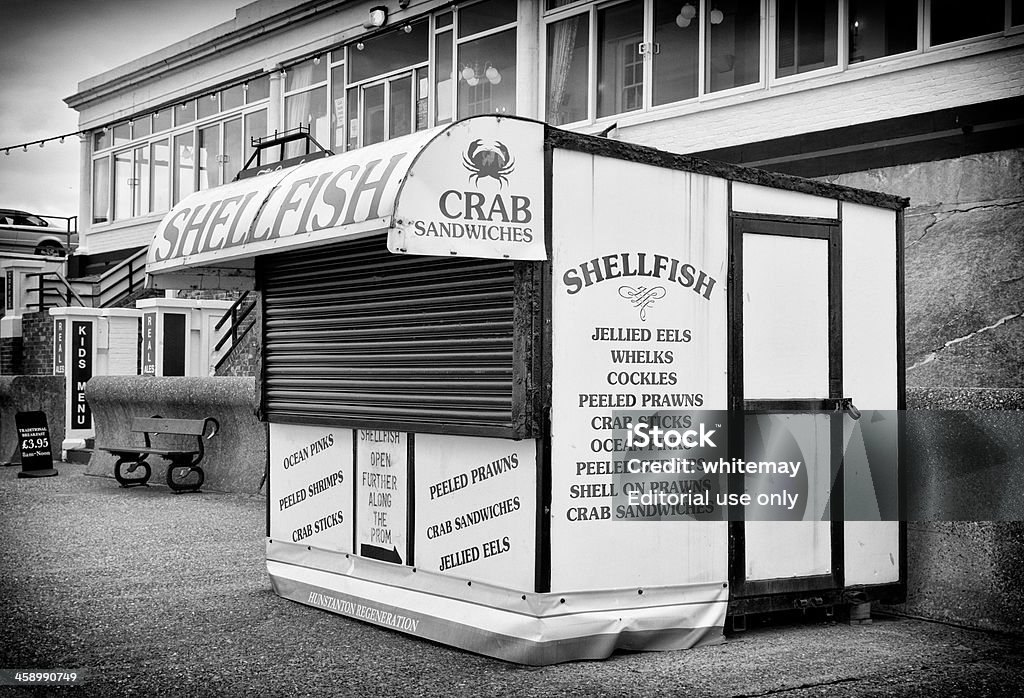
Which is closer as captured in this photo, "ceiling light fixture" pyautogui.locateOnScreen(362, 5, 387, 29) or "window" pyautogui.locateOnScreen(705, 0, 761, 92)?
"window" pyautogui.locateOnScreen(705, 0, 761, 92)

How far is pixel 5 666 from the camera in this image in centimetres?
591

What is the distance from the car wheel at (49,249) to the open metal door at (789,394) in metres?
31.7

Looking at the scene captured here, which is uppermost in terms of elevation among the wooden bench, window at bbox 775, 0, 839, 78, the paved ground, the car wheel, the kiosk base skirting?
window at bbox 775, 0, 839, 78

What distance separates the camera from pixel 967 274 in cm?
1168

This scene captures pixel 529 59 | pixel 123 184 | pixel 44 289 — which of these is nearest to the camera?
pixel 529 59

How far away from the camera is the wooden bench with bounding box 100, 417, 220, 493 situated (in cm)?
1369

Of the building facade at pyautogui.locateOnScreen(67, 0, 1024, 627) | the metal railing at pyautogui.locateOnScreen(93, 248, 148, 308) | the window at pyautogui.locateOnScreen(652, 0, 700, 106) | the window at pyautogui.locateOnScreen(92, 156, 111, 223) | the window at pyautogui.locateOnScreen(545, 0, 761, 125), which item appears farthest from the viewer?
the window at pyautogui.locateOnScreen(92, 156, 111, 223)

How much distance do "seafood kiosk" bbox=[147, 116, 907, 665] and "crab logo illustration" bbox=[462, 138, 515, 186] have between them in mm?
13

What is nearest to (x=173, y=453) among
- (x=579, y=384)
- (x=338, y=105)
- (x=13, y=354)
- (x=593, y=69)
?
(x=593, y=69)

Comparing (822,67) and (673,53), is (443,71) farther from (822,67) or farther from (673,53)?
(822,67)

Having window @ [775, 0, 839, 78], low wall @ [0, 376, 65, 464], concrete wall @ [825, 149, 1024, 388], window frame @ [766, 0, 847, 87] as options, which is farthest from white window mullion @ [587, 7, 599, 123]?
low wall @ [0, 376, 65, 464]

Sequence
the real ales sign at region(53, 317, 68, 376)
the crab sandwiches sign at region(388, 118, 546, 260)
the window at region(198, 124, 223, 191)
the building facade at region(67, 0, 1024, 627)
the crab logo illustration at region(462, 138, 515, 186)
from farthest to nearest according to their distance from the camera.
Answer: the window at region(198, 124, 223, 191) → the real ales sign at region(53, 317, 68, 376) → the building facade at region(67, 0, 1024, 627) → the crab logo illustration at region(462, 138, 515, 186) → the crab sandwiches sign at region(388, 118, 546, 260)

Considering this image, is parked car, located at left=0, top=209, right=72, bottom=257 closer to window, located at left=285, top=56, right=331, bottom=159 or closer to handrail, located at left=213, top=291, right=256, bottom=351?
window, located at left=285, top=56, right=331, bottom=159

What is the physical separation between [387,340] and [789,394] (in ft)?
8.46
